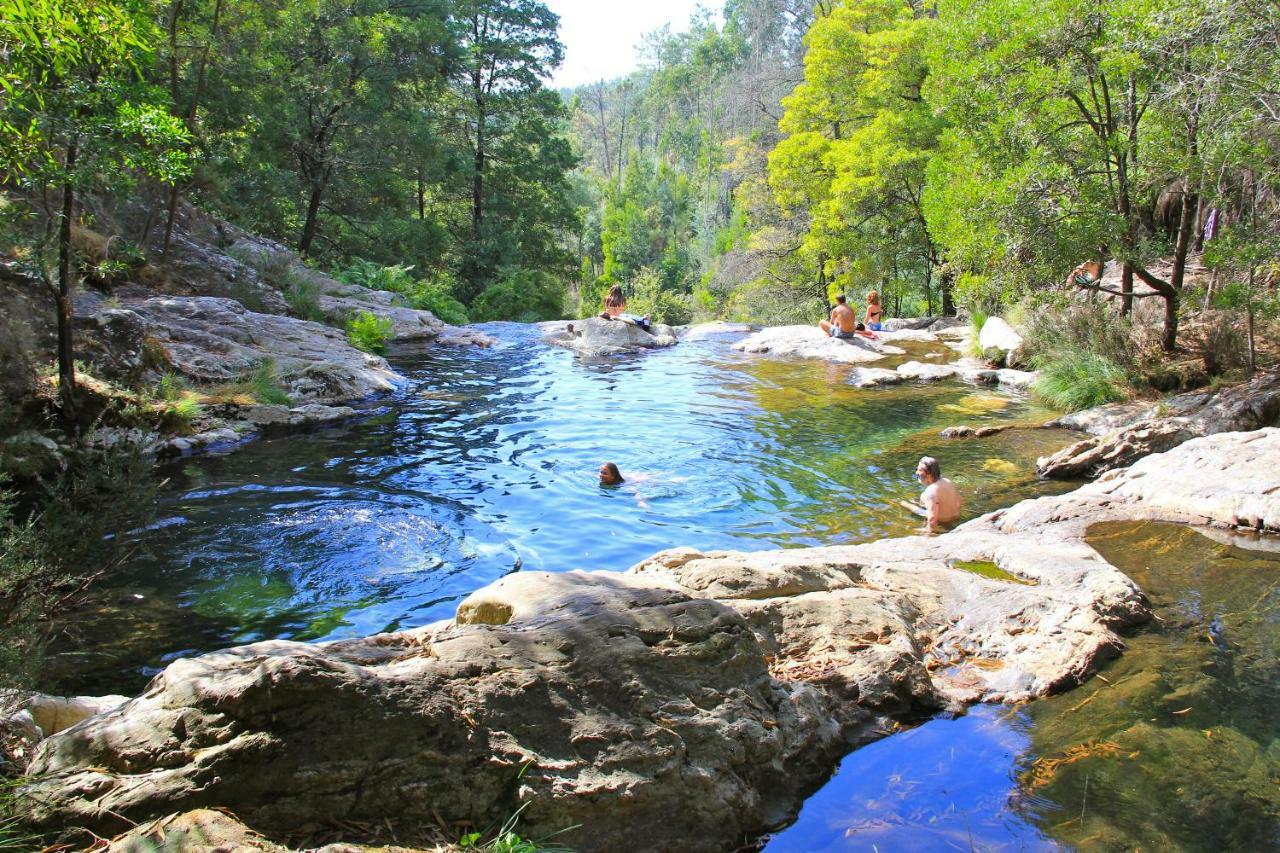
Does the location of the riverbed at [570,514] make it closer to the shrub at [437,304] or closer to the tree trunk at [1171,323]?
the tree trunk at [1171,323]

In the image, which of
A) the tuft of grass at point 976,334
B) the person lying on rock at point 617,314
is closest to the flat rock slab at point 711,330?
the person lying on rock at point 617,314

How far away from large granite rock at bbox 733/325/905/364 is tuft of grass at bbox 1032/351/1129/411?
5505 millimetres

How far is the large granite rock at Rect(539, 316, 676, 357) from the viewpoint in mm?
21547

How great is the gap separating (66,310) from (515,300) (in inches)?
944

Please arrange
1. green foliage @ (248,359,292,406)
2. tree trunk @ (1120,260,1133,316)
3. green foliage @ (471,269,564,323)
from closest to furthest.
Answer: green foliage @ (248,359,292,406)
tree trunk @ (1120,260,1133,316)
green foliage @ (471,269,564,323)

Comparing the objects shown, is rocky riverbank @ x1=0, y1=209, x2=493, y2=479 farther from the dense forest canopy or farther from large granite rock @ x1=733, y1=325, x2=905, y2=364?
large granite rock @ x1=733, y1=325, x2=905, y2=364

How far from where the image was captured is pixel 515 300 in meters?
32.0

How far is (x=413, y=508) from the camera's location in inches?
331

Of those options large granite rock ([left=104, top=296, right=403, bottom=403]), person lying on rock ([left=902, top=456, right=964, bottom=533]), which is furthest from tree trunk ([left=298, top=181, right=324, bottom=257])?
person lying on rock ([left=902, top=456, right=964, bottom=533])

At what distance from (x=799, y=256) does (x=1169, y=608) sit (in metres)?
26.6

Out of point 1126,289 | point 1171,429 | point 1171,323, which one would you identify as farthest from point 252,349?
point 1126,289

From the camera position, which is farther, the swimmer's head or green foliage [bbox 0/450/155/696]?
the swimmer's head

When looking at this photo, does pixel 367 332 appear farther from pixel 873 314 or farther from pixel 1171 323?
pixel 1171 323

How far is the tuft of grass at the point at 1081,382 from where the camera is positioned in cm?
1248
